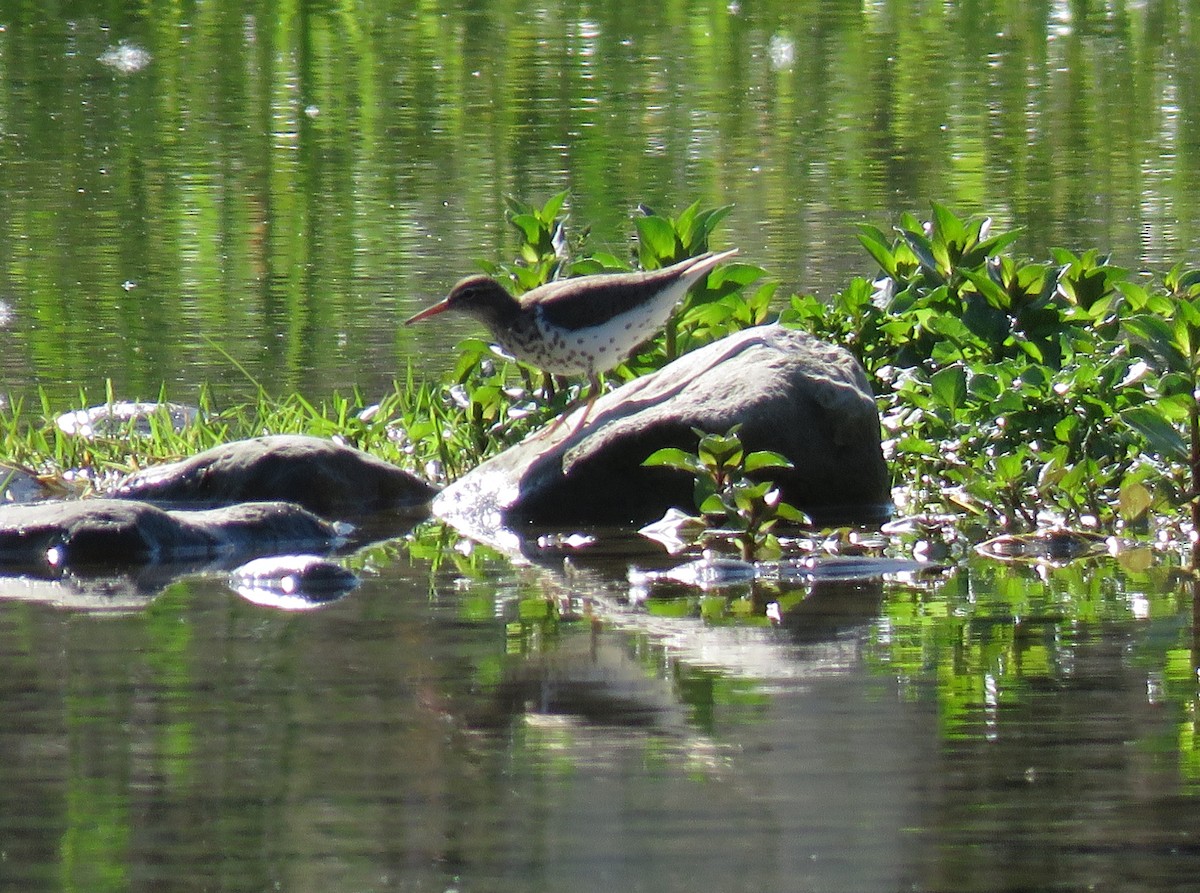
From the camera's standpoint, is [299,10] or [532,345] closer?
[532,345]

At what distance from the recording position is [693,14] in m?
19.8

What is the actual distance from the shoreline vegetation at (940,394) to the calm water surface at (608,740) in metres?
0.86

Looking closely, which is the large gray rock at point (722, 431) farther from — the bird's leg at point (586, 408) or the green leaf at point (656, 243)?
the green leaf at point (656, 243)

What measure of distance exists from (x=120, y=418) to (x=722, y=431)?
2.59 meters

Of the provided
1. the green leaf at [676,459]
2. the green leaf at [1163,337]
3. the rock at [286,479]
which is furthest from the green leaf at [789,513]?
the rock at [286,479]

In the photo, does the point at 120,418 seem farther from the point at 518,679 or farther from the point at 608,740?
the point at 608,740

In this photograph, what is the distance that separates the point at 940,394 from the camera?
6.53 meters

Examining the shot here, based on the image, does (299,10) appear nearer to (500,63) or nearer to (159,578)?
(500,63)

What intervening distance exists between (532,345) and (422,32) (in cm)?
1272

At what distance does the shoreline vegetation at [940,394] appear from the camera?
600cm

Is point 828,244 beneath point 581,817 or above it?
beneath

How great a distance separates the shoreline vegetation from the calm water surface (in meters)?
0.86

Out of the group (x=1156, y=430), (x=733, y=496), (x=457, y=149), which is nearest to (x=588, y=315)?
(x=733, y=496)

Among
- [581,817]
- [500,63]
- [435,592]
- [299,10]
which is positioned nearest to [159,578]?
[435,592]
